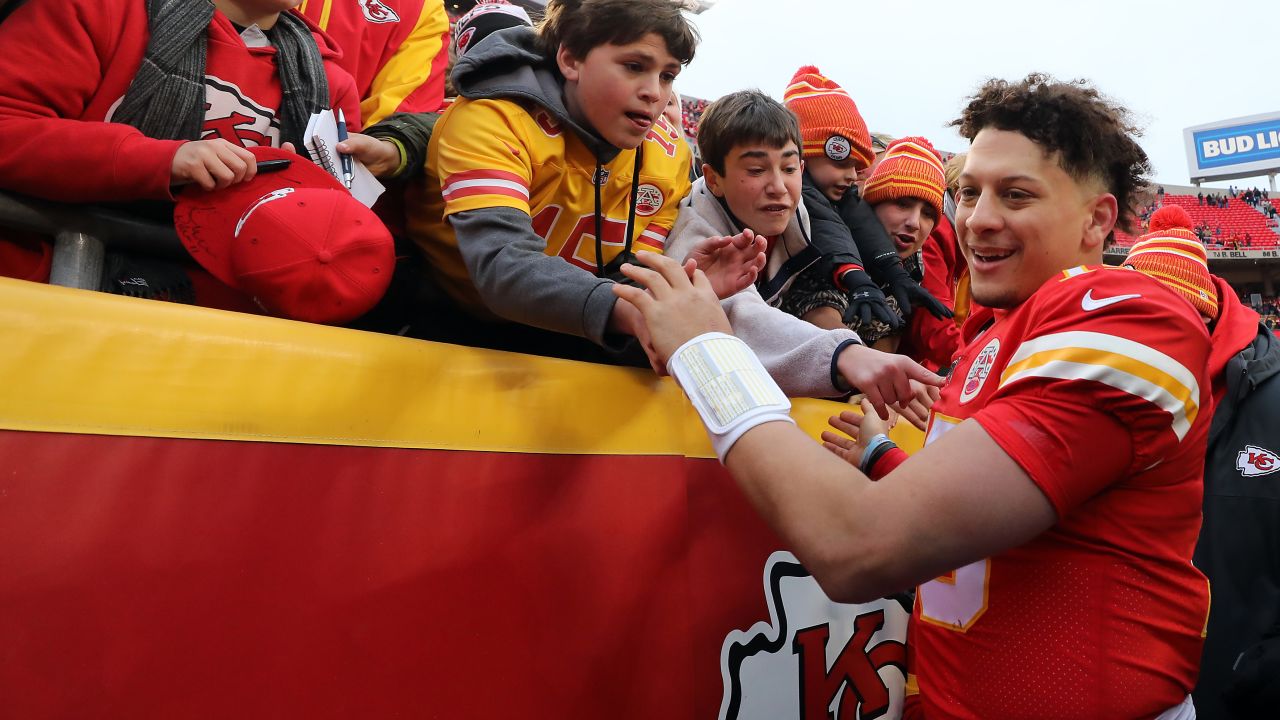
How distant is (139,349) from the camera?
3.45 ft

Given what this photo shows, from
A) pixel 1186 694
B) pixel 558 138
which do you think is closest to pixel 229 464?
pixel 558 138

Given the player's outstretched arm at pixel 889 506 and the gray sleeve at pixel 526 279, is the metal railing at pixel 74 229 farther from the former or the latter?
the player's outstretched arm at pixel 889 506

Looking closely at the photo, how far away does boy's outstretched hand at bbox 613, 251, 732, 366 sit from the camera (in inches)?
54.5

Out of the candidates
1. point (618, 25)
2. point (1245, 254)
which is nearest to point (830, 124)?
point (618, 25)

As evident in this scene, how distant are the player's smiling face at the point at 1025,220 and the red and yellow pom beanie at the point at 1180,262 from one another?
48.1 inches

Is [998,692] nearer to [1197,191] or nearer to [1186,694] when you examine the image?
[1186,694]

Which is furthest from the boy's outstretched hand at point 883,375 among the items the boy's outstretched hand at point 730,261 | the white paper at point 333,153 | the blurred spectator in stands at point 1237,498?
the blurred spectator in stands at point 1237,498

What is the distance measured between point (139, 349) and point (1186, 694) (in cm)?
169

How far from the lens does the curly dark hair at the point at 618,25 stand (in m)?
1.97

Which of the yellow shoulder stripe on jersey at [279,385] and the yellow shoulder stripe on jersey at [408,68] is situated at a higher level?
the yellow shoulder stripe on jersey at [408,68]

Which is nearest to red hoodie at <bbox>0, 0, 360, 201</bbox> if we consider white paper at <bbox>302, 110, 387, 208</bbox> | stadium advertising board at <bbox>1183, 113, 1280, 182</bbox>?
white paper at <bbox>302, 110, 387, 208</bbox>

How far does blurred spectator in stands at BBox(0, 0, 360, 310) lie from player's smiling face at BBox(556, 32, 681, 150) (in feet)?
1.92

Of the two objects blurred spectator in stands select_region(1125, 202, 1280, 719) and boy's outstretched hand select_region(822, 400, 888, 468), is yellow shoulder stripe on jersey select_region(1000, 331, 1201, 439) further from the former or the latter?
blurred spectator in stands select_region(1125, 202, 1280, 719)

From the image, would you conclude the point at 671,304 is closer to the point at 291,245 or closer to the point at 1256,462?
the point at 291,245
